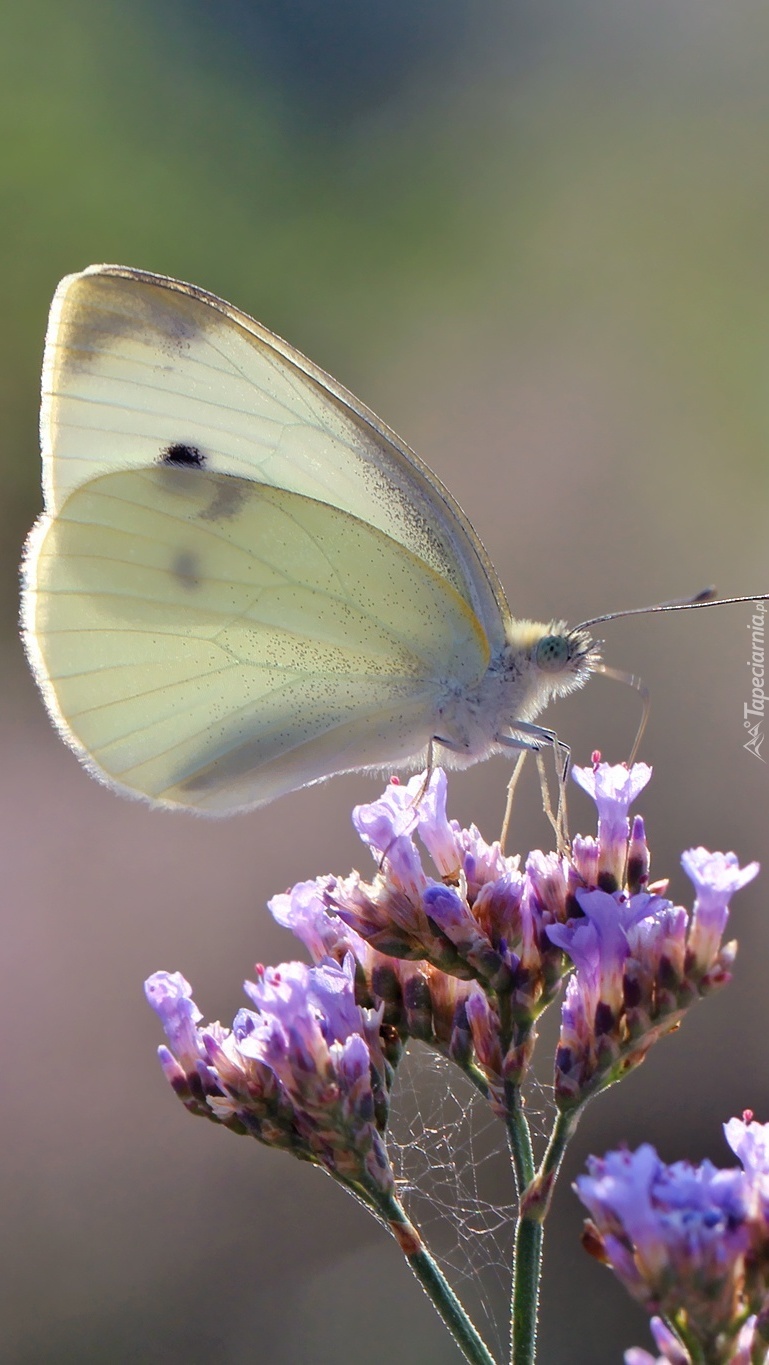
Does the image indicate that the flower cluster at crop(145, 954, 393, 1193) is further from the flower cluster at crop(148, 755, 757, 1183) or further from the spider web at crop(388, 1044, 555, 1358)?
the spider web at crop(388, 1044, 555, 1358)

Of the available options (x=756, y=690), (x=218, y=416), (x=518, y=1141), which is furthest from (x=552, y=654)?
(x=756, y=690)

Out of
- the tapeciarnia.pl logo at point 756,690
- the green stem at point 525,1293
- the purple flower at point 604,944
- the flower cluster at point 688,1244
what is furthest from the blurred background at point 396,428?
the flower cluster at point 688,1244

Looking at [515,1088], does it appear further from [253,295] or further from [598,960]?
[253,295]

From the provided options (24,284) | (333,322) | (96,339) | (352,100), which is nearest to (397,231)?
(333,322)

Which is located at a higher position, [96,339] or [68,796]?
[96,339]

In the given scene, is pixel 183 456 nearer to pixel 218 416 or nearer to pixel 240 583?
pixel 218 416

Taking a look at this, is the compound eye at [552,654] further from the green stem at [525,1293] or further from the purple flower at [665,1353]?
the purple flower at [665,1353]
